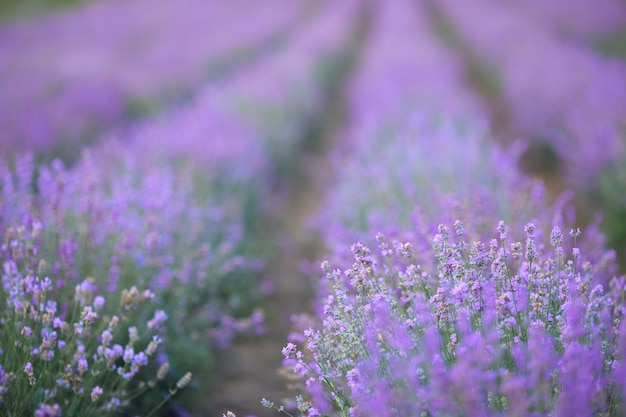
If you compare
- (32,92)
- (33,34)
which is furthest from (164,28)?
(32,92)

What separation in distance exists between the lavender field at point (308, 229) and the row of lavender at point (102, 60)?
0.05 meters

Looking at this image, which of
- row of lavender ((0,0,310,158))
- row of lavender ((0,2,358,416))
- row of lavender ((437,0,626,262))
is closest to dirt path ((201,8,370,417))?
row of lavender ((0,2,358,416))

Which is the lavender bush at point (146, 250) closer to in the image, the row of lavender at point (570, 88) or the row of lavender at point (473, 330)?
the row of lavender at point (473, 330)

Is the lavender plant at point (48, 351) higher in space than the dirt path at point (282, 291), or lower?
lower

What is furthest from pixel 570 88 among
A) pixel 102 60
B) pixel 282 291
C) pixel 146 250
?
pixel 102 60

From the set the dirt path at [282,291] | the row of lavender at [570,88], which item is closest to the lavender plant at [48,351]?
the dirt path at [282,291]

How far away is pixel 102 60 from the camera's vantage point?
8406 mm

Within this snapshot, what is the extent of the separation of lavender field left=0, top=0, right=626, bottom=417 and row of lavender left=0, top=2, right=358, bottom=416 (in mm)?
17

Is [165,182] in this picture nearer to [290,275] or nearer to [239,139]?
[290,275]

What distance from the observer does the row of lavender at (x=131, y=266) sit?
1958 mm

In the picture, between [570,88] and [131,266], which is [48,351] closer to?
[131,266]

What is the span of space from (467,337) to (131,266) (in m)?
1.77

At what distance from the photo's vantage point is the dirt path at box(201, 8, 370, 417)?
295 cm

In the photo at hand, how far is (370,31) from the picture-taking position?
1803cm
